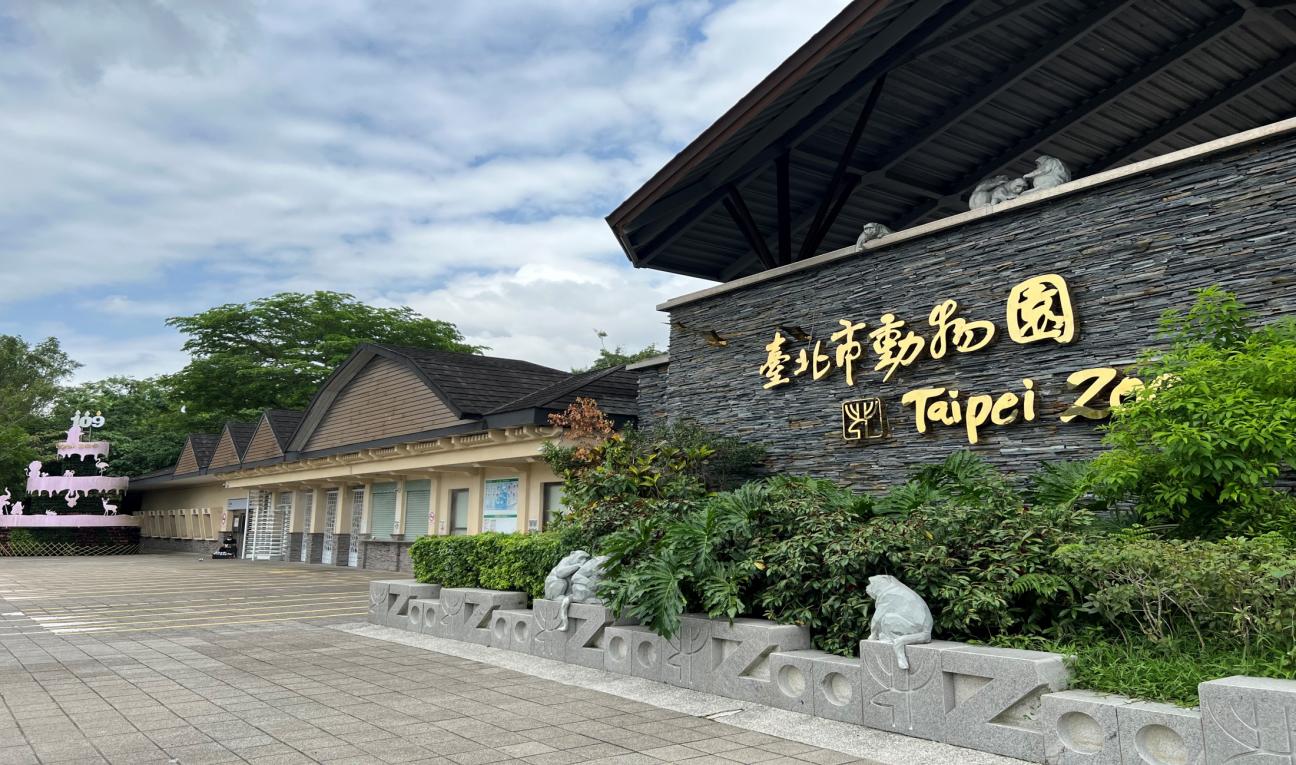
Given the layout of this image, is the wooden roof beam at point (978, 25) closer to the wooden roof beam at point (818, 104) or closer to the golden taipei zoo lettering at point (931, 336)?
the wooden roof beam at point (818, 104)

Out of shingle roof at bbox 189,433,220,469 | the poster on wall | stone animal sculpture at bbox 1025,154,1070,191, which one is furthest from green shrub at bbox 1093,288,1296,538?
shingle roof at bbox 189,433,220,469

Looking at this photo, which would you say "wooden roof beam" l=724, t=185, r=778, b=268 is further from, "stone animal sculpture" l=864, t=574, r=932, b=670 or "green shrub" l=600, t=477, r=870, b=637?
"stone animal sculpture" l=864, t=574, r=932, b=670

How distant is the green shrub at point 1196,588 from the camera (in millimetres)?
4625

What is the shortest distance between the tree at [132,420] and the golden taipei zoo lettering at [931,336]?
144 feet

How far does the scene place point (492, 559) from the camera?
10.6m

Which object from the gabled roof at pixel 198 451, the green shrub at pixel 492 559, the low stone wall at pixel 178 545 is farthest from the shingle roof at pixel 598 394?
the gabled roof at pixel 198 451

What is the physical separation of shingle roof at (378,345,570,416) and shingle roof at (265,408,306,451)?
8465 millimetres

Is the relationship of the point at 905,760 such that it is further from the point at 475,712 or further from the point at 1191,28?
the point at 1191,28

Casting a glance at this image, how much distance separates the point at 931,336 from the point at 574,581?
4472 millimetres

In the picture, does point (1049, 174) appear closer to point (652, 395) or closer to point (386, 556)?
point (652, 395)

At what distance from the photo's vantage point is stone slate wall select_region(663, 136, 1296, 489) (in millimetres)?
7090

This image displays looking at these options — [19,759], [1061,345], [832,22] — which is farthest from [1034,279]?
[19,759]

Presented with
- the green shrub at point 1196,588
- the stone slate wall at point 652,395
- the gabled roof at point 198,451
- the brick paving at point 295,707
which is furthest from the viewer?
the gabled roof at point 198,451

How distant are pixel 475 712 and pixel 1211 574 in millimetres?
4891
